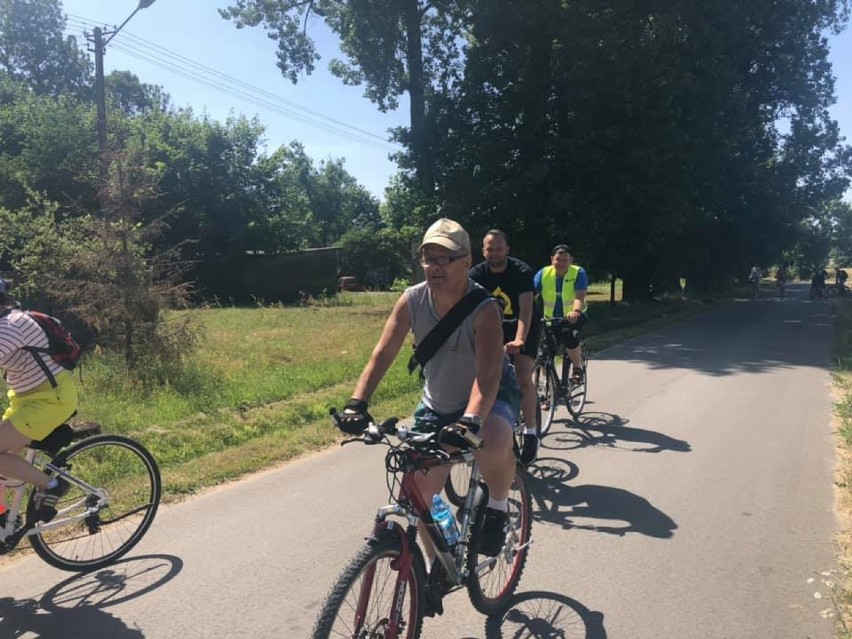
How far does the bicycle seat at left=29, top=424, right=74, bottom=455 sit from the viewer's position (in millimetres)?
3929

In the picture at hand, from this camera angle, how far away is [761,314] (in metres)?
24.4

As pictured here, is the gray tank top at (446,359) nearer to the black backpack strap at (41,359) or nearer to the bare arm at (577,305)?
the black backpack strap at (41,359)

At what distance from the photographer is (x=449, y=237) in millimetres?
2906

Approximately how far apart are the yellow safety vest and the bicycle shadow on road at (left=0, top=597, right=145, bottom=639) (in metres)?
5.43

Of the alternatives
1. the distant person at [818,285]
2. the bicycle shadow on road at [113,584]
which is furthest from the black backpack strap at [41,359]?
the distant person at [818,285]

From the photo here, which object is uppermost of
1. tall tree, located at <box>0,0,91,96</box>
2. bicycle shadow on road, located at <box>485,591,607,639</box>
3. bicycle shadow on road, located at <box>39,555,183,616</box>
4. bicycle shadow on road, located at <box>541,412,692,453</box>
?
tall tree, located at <box>0,0,91,96</box>

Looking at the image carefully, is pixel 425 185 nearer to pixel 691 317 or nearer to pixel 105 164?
pixel 691 317

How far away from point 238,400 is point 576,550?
553cm

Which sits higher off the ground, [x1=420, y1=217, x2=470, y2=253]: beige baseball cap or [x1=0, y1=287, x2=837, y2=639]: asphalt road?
[x1=420, y1=217, x2=470, y2=253]: beige baseball cap

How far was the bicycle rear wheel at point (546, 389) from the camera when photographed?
714 centimetres

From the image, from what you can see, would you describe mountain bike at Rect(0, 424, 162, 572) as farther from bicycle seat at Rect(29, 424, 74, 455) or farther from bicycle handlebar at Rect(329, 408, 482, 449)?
bicycle handlebar at Rect(329, 408, 482, 449)

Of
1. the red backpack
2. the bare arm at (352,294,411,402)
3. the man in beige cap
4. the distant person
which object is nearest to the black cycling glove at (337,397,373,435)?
the man in beige cap

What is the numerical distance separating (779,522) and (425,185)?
18474 mm

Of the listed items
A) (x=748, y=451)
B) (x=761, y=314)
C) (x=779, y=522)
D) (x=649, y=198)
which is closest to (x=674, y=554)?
(x=779, y=522)
